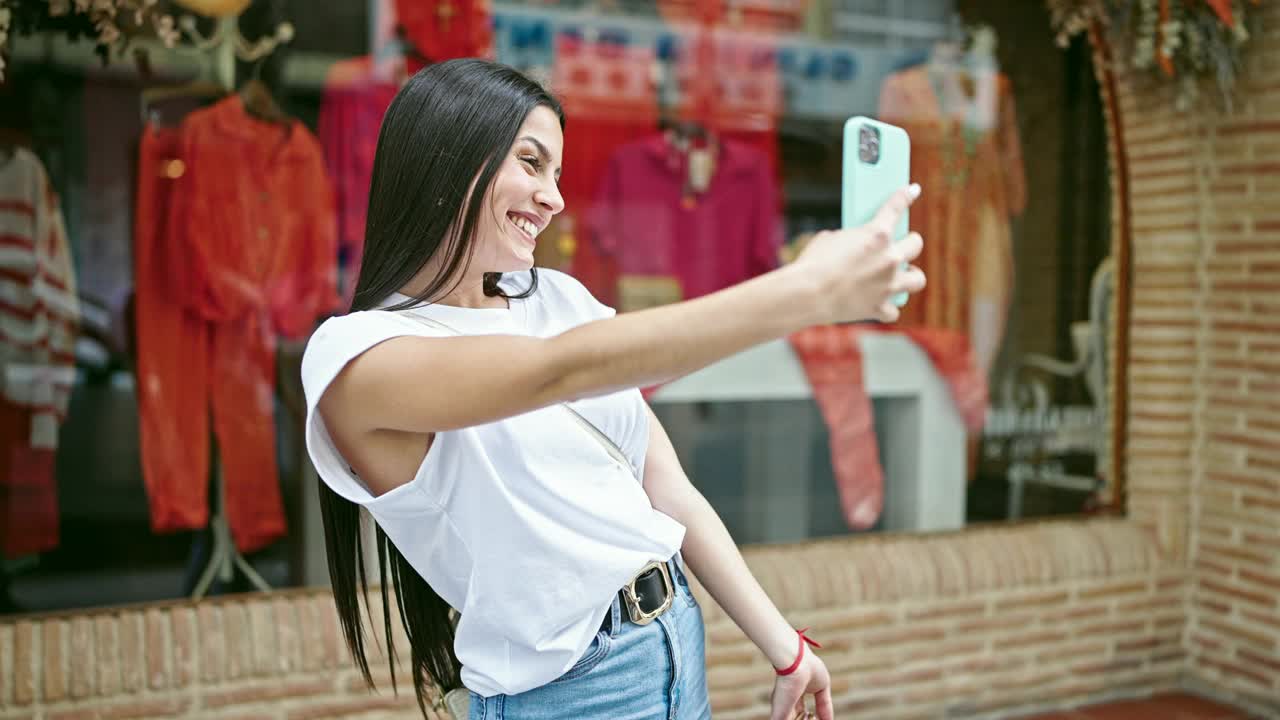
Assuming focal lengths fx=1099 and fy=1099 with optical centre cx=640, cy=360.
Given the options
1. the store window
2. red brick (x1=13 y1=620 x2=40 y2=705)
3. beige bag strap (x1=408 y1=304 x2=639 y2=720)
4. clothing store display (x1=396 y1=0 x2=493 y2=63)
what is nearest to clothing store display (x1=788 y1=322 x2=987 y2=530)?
the store window

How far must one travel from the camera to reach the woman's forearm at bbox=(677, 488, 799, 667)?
1.37 metres

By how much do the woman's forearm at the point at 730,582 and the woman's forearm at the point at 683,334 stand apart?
457 mm

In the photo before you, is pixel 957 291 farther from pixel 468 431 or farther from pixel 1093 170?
pixel 468 431

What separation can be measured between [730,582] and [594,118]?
8.60 ft

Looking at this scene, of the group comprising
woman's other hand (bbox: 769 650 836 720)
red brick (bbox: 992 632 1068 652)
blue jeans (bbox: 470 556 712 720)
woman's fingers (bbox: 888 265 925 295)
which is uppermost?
woman's fingers (bbox: 888 265 925 295)

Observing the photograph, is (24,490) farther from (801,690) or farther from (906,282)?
(906,282)

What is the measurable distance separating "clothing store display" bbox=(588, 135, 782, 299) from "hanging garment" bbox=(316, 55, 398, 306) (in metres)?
0.78

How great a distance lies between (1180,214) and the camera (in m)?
3.98

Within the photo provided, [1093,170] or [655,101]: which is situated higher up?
[655,101]

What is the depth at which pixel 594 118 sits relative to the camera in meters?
3.75

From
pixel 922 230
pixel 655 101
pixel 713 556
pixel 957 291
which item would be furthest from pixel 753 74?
pixel 713 556

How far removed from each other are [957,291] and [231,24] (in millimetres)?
2642

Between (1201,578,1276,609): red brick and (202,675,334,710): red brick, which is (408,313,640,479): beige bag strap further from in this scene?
(1201,578,1276,609): red brick

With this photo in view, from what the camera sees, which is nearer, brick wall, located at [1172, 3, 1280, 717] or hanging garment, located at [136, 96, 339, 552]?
hanging garment, located at [136, 96, 339, 552]
